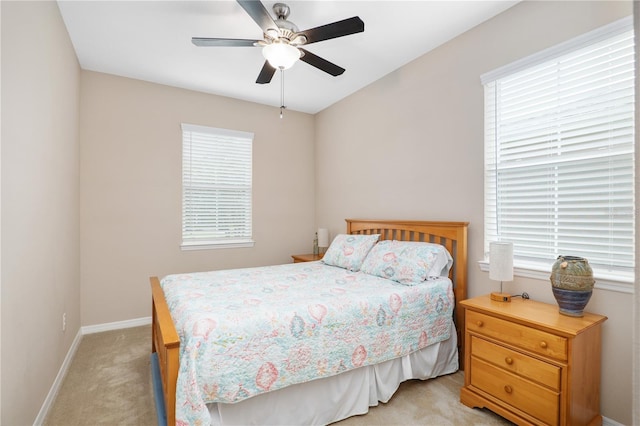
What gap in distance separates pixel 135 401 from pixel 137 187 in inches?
95.0

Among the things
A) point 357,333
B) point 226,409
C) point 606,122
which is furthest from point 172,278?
point 606,122

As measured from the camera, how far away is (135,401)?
2223 mm

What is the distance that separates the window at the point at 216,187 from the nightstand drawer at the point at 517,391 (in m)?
3.21

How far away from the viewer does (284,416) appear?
187 cm

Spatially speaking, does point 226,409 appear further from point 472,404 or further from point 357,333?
point 472,404

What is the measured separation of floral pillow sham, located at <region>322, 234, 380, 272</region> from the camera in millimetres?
3209

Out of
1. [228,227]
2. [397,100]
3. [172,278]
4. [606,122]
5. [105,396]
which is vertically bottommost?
[105,396]

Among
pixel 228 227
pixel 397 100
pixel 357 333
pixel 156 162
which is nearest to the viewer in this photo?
pixel 357 333

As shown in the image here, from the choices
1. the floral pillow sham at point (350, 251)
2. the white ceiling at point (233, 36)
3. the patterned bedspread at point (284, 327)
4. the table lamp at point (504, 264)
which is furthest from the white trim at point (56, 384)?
the table lamp at point (504, 264)

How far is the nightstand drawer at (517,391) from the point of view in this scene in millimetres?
1752

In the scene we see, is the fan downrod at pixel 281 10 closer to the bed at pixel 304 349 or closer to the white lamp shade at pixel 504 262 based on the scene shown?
the bed at pixel 304 349

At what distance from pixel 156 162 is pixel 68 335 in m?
2.02

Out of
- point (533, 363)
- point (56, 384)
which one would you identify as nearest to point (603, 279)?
point (533, 363)

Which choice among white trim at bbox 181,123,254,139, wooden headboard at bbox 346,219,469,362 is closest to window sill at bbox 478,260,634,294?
wooden headboard at bbox 346,219,469,362
